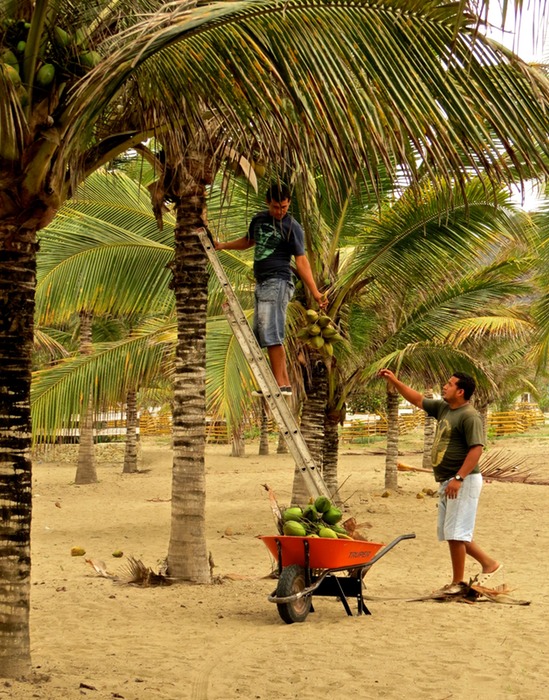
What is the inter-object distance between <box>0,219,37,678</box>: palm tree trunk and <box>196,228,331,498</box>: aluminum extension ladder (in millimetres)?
1740

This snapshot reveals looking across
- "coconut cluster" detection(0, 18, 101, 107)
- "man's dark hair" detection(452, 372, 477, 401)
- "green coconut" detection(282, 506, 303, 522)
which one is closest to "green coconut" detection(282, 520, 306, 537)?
"green coconut" detection(282, 506, 303, 522)

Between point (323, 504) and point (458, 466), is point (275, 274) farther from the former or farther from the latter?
point (458, 466)

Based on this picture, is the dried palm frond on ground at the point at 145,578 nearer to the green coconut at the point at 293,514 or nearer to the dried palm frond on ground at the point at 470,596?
the green coconut at the point at 293,514

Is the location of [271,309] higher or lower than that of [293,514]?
higher

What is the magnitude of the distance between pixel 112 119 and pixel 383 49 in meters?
2.18

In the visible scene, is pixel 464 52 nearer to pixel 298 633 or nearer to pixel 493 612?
pixel 298 633

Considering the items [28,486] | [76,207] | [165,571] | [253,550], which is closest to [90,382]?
[76,207]

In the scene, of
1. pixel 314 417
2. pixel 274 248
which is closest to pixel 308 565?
pixel 274 248

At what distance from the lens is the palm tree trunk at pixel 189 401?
8.72 metres

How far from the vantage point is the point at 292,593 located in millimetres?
6738

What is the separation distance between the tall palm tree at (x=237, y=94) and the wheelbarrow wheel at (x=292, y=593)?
6.85ft

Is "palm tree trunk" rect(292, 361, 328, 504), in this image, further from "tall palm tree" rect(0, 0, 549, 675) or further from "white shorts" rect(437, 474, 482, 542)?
"tall palm tree" rect(0, 0, 549, 675)

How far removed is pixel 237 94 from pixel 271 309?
199cm

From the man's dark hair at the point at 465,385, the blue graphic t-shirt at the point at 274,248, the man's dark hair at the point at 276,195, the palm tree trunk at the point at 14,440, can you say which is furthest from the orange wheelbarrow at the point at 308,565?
the man's dark hair at the point at 276,195
